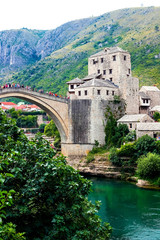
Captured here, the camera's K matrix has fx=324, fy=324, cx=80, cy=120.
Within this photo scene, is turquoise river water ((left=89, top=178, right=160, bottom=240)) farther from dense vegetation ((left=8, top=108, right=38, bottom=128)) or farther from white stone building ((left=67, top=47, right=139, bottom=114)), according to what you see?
dense vegetation ((left=8, top=108, right=38, bottom=128))

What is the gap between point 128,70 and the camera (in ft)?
157

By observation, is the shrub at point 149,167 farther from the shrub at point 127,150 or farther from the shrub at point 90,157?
the shrub at point 90,157

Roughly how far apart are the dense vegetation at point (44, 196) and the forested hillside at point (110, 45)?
173ft

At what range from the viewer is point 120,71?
46469mm

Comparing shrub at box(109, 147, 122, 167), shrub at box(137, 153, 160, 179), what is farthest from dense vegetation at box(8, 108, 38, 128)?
shrub at box(137, 153, 160, 179)

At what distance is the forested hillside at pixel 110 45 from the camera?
75.1m

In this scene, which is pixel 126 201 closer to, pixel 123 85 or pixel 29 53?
pixel 123 85

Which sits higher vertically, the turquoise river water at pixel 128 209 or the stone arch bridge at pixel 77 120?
the stone arch bridge at pixel 77 120

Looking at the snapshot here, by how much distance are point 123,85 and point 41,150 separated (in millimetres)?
31797

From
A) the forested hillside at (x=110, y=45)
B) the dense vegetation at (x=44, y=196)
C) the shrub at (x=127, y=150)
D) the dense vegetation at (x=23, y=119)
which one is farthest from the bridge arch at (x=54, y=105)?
the dense vegetation at (x=23, y=119)

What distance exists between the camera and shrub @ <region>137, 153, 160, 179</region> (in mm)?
32625

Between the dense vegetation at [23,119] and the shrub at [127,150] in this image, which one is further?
the dense vegetation at [23,119]

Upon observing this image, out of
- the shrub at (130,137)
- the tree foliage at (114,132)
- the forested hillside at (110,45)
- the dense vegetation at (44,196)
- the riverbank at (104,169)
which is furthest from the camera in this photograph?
the forested hillside at (110,45)

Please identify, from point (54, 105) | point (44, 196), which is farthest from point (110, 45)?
point (44, 196)
